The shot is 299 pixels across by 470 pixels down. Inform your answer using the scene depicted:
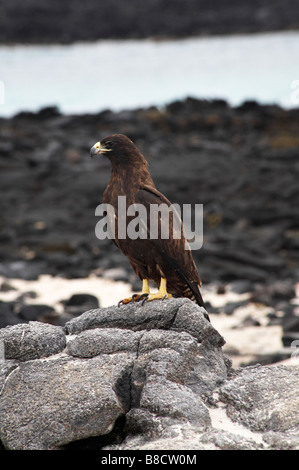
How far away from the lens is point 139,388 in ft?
18.5

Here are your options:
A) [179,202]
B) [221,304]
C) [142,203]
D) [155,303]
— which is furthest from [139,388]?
[179,202]

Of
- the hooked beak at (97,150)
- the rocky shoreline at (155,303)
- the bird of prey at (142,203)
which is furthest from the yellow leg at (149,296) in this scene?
the hooked beak at (97,150)

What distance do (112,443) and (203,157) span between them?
28373 mm

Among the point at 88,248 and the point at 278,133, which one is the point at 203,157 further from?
the point at 88,248

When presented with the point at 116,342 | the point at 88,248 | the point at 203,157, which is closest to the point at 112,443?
the point at 116,342

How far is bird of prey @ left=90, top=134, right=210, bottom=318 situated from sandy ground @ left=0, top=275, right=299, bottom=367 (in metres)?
4.74

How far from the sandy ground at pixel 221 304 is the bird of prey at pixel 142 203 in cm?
474

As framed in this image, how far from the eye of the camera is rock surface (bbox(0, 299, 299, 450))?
5.27 metres

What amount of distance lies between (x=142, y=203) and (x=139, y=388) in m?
1.83

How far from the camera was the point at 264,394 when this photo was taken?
18.7 ft

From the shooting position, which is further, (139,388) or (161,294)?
(161,294)

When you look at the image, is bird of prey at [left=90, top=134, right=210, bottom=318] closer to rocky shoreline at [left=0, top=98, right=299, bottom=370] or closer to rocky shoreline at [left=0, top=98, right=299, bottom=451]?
rocky shoreline at [left=0, top=98, right=299, bottom=451]

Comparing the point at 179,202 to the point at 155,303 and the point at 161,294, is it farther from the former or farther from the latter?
the point at 155,303
